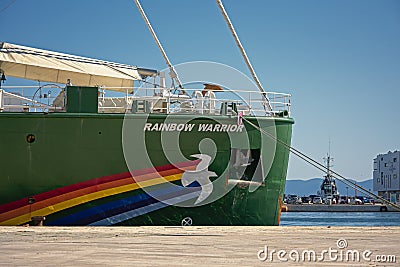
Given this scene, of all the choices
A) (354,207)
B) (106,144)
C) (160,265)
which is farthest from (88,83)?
(354,207)

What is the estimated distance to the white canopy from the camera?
16.0m

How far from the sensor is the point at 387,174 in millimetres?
114625

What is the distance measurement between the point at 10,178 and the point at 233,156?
4582 millimetres

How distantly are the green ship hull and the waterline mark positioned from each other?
681 cm

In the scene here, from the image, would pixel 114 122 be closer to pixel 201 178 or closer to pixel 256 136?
pixel 201 178

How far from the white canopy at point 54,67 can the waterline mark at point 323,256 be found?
35.5 feet

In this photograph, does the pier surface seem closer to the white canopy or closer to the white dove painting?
the white dove painting

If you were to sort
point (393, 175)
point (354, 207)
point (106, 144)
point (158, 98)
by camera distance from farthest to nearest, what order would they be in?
point (393, 175)
point (354, 207)
point (158, 98)
point (106, 144)

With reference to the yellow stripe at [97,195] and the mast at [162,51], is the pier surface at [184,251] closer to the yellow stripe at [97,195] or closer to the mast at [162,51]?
the yellow stripe at [97,195]

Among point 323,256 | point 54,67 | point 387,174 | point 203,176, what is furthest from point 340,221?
point 387,174

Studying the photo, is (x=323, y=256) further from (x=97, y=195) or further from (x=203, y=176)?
(x=97, y=195)

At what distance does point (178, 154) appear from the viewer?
13469mm

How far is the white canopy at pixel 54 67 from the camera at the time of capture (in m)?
16.0

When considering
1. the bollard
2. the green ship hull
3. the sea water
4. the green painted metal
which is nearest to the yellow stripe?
the green ship hull
